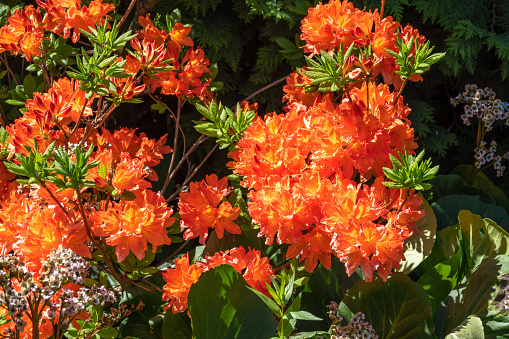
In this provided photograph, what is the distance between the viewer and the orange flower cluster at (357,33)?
1.63 metres

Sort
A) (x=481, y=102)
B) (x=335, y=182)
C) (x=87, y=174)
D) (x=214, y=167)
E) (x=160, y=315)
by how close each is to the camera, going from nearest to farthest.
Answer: (x=87, y=174), (x=335, y=182), (x=160, y=315), (x=481, y=102), (x=214, y=167)

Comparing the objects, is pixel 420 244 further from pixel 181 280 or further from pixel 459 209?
pixel 181 280

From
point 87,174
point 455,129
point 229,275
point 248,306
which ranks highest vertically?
point 87,174

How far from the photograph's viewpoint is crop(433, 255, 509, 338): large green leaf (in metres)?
1.78

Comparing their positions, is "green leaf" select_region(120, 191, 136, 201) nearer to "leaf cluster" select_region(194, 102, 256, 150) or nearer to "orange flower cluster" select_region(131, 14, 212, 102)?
"leaf cluster" select_region(194, 102, 256, 150)

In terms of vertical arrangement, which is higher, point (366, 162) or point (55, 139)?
point (55, 139)

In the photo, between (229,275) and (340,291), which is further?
(340,291)

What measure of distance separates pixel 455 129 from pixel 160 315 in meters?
1.87

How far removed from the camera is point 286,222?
4.79ft

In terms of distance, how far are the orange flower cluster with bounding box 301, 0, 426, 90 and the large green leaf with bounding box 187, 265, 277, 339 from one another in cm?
70

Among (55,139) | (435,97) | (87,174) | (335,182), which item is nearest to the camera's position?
(87,174)

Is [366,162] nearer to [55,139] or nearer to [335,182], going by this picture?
[335,182]

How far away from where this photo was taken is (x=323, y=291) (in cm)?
191

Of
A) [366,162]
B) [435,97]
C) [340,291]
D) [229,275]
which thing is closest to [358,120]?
[366,162]
